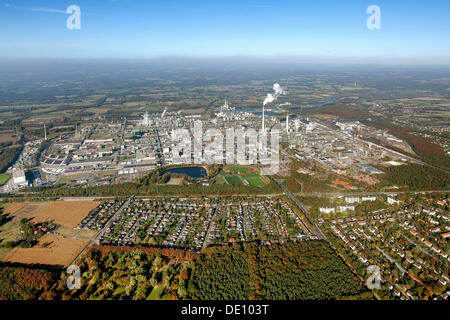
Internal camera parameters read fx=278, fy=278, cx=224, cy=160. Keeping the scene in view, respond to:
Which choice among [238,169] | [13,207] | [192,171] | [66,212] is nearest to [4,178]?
[13,207]

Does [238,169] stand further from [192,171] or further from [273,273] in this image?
[273,273]

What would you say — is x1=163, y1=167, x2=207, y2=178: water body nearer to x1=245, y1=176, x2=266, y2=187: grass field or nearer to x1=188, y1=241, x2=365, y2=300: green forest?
x1=245, y1=176, x2=266, y2=187: grass field

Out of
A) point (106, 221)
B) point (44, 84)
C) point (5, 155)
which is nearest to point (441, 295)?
point (106, 221)

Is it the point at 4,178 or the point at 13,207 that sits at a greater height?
the point at 4,178

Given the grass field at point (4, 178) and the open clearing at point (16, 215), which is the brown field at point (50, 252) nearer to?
the open clearing at point (16, 215)

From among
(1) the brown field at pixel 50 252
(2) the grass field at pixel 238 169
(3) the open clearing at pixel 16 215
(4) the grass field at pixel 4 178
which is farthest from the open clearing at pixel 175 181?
(4) the grass field at pixel 4 178
